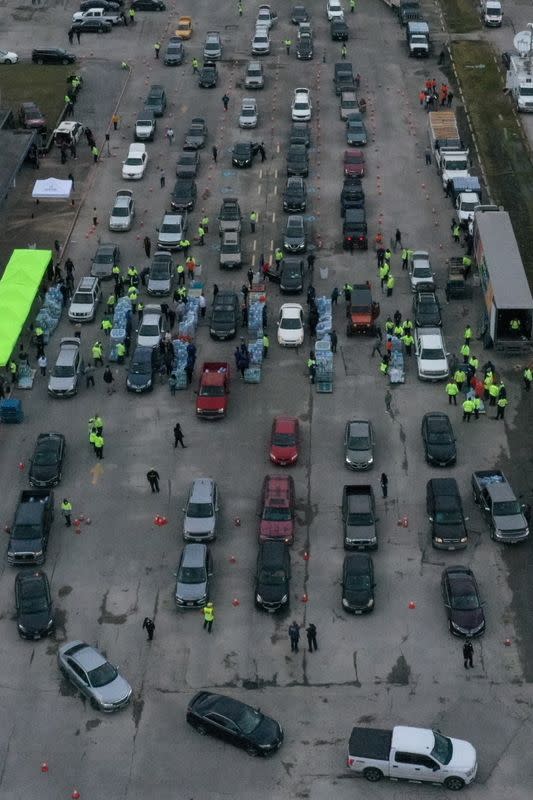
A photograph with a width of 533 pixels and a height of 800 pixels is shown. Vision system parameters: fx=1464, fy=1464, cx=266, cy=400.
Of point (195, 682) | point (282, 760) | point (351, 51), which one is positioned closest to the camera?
point (282, 760)

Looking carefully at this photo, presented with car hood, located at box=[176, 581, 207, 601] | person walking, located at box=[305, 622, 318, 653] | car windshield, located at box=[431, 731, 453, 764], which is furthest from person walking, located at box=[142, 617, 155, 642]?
car windshield, located at box=[431, 731, 453, 764]

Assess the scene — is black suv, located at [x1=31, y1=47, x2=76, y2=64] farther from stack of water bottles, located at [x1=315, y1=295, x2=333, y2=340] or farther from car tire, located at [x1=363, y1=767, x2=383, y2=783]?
car tire, located at [x1=363, y1=767, x2=383, y2=783]

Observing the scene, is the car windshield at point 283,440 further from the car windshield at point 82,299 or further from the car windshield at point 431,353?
the car windshield at point 82,299

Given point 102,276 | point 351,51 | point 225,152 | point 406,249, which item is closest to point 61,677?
point 102,276

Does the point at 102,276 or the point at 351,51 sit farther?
the point at 351,51

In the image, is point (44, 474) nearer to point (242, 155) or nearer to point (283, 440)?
point (283, 440)

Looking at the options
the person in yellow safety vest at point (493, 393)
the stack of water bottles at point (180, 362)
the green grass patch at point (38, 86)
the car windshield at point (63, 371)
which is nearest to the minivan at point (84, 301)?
the stack of water bottles at point (180, 362)

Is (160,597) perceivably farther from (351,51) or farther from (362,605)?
(351,51)

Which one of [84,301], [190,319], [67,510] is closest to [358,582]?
[67,510]
